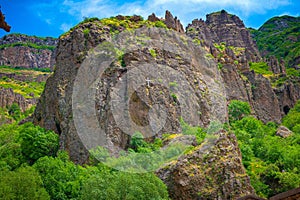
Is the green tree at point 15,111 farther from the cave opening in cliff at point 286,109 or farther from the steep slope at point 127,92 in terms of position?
the cave opening in cliff at point 286,109

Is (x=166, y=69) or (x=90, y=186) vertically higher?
(x=166, y=69)

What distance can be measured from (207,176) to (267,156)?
1920 cm

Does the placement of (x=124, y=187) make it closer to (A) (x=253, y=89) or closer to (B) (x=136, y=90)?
(B) (x=136, y=90)

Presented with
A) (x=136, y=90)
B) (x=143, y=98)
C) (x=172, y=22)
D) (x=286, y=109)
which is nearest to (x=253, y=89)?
(x=286, y=109)

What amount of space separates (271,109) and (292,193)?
76869mm

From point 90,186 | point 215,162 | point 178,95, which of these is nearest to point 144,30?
point 178,95

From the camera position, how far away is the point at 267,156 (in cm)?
5284

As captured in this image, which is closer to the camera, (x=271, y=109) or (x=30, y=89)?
(x=271, y=109)

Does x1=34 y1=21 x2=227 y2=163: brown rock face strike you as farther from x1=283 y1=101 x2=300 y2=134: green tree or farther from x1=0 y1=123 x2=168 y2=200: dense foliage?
x1=283 y1=101 x2=300 y2=134: green tree

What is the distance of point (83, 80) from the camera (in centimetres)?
5372

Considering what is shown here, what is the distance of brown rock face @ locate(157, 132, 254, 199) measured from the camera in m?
35.7

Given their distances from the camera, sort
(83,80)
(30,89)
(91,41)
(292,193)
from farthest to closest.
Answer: (30,89)
(91,41)
(83,80)
(292,193)

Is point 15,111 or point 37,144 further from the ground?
point 15,111

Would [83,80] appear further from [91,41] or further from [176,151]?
[176,151]
